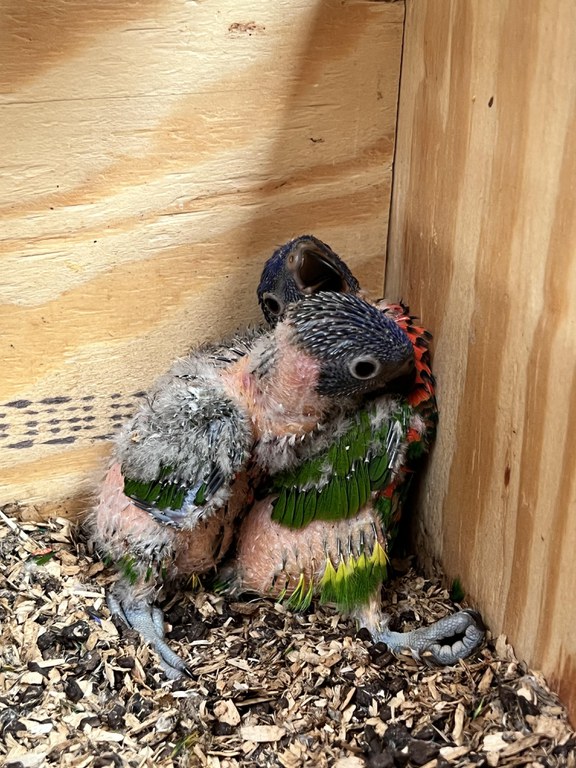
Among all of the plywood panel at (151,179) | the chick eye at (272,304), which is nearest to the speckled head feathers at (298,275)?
the chick eye at (272,304)

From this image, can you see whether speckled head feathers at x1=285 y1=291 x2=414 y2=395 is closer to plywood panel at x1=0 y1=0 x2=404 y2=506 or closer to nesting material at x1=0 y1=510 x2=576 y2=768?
plywood panel at x1=0 y1=0 x2=404 y2=506

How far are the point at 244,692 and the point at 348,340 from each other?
2.00ft

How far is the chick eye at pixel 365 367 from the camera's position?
139cm

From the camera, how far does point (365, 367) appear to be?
55.1 inches

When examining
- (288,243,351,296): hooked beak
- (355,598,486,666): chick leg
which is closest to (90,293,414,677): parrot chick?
(288,243,351,296): hooked beak

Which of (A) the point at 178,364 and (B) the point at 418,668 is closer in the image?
(B) the point at 418,668

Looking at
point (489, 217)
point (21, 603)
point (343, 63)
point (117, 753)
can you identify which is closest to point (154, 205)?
point (343, 63)

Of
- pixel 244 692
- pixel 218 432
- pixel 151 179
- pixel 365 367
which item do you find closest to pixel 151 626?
pixel 244 692

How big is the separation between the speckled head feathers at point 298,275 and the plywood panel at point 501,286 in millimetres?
148

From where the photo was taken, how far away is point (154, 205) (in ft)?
5.11

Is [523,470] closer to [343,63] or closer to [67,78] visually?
[343,63]

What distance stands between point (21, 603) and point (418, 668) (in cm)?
73

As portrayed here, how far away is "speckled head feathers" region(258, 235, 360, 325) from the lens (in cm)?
156

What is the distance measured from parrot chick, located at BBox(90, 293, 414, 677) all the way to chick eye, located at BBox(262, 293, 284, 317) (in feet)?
0.22
